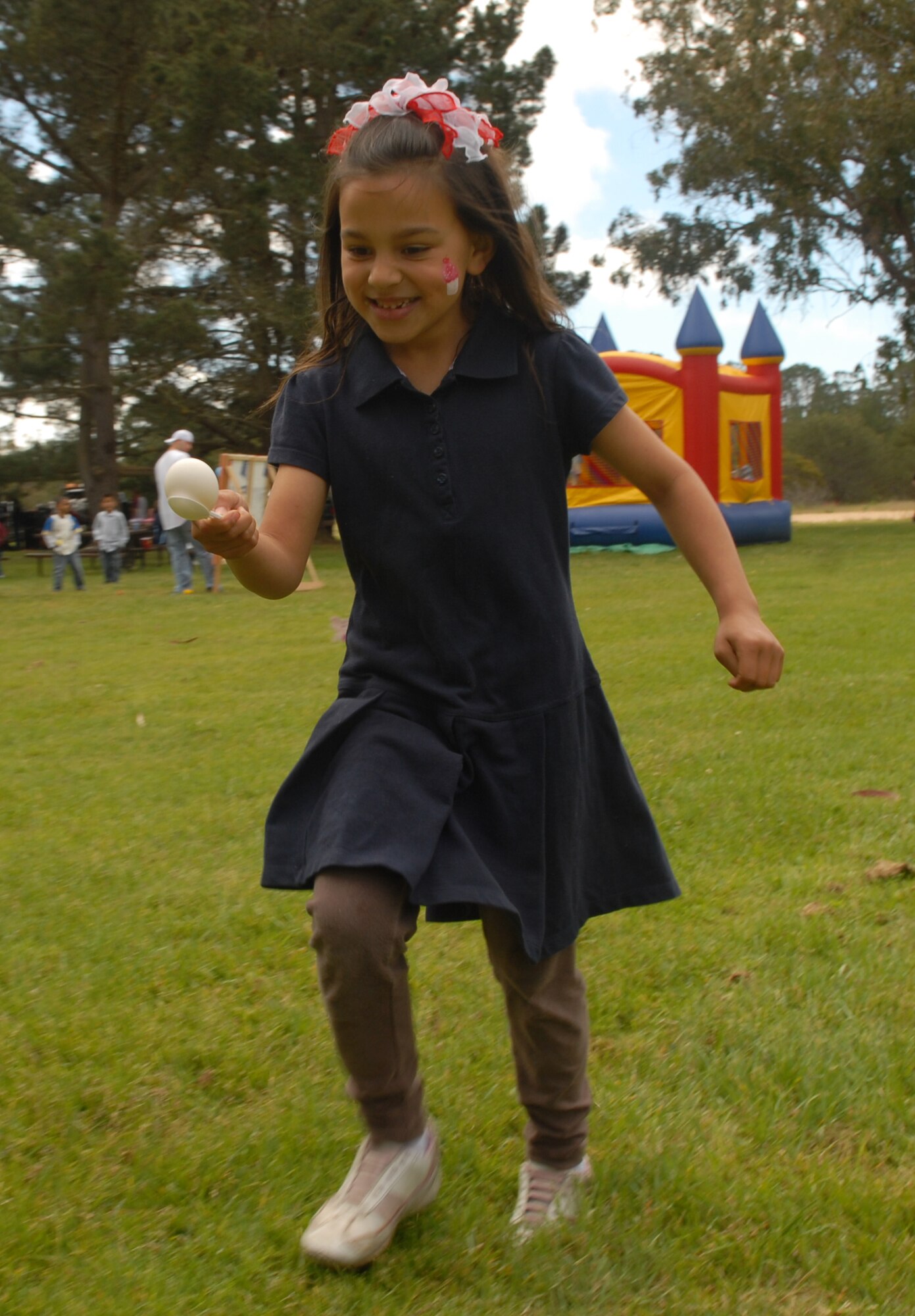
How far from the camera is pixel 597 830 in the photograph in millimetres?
2242

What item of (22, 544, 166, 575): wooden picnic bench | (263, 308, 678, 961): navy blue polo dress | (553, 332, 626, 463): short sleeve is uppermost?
(553, 332, 626, 463): short sleeve

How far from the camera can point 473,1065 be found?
9.00 ft

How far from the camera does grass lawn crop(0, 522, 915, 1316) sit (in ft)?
6.81

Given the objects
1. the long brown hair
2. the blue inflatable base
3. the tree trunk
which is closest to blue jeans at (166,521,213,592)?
the blue inflatable base

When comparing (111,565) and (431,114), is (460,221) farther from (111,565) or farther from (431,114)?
(111,565)

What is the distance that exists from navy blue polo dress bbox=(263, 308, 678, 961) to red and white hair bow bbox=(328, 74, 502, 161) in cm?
28

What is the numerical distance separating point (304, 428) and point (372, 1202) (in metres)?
1.24

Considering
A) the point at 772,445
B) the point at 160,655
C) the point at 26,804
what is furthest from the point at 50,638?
the point at 772,445

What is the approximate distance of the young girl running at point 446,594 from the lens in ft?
6.64

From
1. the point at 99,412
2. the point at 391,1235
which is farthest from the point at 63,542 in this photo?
the point at 391,1235

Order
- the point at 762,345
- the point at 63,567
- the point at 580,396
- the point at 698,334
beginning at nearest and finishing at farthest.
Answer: the point at 580,396, the point at 63,567, the point at 698,334, the point at 762,345

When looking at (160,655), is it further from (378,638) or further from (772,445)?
(772,445)

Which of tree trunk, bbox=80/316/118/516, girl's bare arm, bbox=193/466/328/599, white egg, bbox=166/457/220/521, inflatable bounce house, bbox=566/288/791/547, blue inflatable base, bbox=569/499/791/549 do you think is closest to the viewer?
white egg, bbox=166/457/220/521

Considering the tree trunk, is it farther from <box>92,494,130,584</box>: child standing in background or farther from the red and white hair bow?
the red and white hair bow
